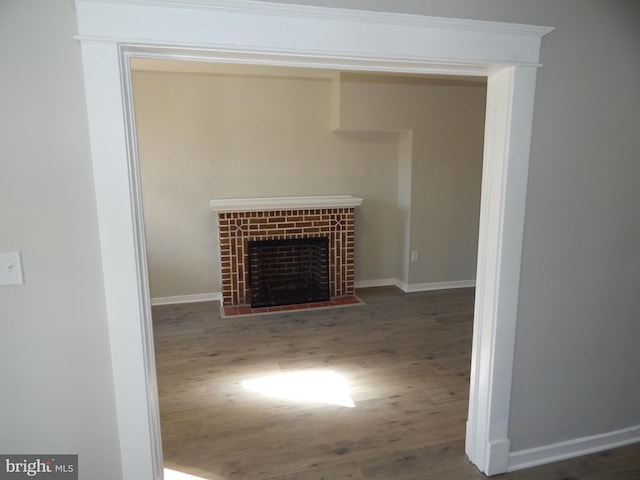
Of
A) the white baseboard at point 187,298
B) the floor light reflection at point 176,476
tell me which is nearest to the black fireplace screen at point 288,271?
the white baseboard at point 187,298

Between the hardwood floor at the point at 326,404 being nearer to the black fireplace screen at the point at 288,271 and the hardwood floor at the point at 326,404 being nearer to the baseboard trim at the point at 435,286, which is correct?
the black fireplace screen at the point at 288,271

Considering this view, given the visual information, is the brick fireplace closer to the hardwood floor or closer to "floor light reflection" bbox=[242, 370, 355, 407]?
the hardwood floor

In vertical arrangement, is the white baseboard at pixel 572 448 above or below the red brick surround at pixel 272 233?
below

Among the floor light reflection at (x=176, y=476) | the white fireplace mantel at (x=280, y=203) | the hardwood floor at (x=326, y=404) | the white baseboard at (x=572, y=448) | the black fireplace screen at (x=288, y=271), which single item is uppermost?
the white fireplace mantel at (x=280, y=203)

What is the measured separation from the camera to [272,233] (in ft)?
14.9

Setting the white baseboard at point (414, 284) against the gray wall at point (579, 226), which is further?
the white baseboard at point (414, 284)

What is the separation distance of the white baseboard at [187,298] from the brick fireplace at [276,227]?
293 millimetres

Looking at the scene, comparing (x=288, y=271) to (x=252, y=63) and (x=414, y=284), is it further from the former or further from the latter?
(x=252, y=63)

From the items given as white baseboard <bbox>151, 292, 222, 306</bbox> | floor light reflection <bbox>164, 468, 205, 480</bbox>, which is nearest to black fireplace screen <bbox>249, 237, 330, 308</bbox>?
white baseboard <bbox>151, 292, 222, 306</bbox>

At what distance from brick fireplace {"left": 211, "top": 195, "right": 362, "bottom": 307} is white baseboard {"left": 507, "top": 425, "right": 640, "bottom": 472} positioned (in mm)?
2895

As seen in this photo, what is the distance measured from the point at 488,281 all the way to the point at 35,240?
1905 millimetres

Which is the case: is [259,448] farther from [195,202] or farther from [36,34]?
[195,202]

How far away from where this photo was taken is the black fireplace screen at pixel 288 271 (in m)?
4.58

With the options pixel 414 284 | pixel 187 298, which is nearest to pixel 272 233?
pixel 187 298
